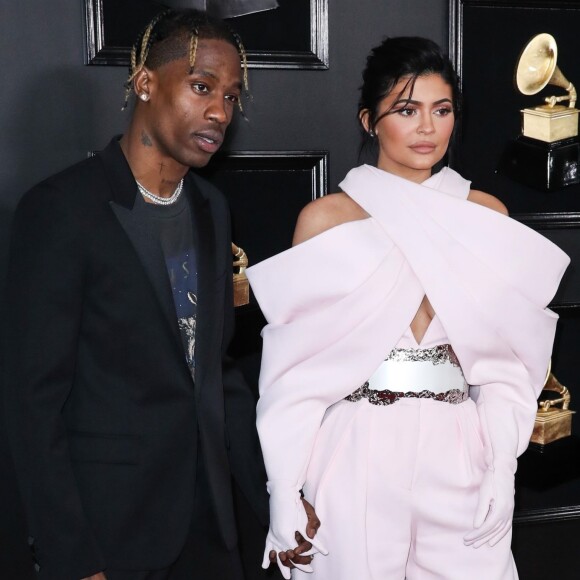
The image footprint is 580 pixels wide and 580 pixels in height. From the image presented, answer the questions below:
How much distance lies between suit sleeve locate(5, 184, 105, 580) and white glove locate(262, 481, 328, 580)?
400mm

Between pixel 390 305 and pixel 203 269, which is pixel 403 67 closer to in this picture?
pixel 390 305

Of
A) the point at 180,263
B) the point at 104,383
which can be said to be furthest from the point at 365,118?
the point at 104,383

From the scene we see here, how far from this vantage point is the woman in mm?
2178

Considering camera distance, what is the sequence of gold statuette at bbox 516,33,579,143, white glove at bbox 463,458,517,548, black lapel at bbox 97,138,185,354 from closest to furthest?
black lapel at bbox 97,138,185,354 < white glove at bbox 463,458,517,548 < gold statuette at bbox 516,33,579,143

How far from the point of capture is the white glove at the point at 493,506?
215 centimetres

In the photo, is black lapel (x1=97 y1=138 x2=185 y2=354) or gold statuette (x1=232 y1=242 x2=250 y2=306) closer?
black lapel (x1=97 y1=138 x2=185 y2=354)

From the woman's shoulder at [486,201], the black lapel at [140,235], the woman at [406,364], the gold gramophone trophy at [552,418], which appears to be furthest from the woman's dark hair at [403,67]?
the gold gramophone trophy at [552,418]

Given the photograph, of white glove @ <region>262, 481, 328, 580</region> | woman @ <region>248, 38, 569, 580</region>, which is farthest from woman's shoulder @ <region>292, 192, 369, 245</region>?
white glove @ <region>262, 481, 328, 580</region>

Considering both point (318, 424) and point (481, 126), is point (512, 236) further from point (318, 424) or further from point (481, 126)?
point (481, 126)

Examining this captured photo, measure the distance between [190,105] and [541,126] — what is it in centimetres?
169

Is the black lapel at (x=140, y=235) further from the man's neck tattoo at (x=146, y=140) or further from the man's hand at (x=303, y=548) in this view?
the man's hand at (x=303, y=548)

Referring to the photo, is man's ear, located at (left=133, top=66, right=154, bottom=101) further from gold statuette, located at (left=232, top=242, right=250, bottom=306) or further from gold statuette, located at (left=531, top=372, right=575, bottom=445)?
gold statuette, located at (left=531, top=372, right=575, bottom=445)

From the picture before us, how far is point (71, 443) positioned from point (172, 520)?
27 centimetres

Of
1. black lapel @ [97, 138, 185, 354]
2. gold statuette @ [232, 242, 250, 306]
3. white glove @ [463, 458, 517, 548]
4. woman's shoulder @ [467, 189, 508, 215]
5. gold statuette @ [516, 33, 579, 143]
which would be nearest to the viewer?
black lapel @ [97, 138, 185, 354]
